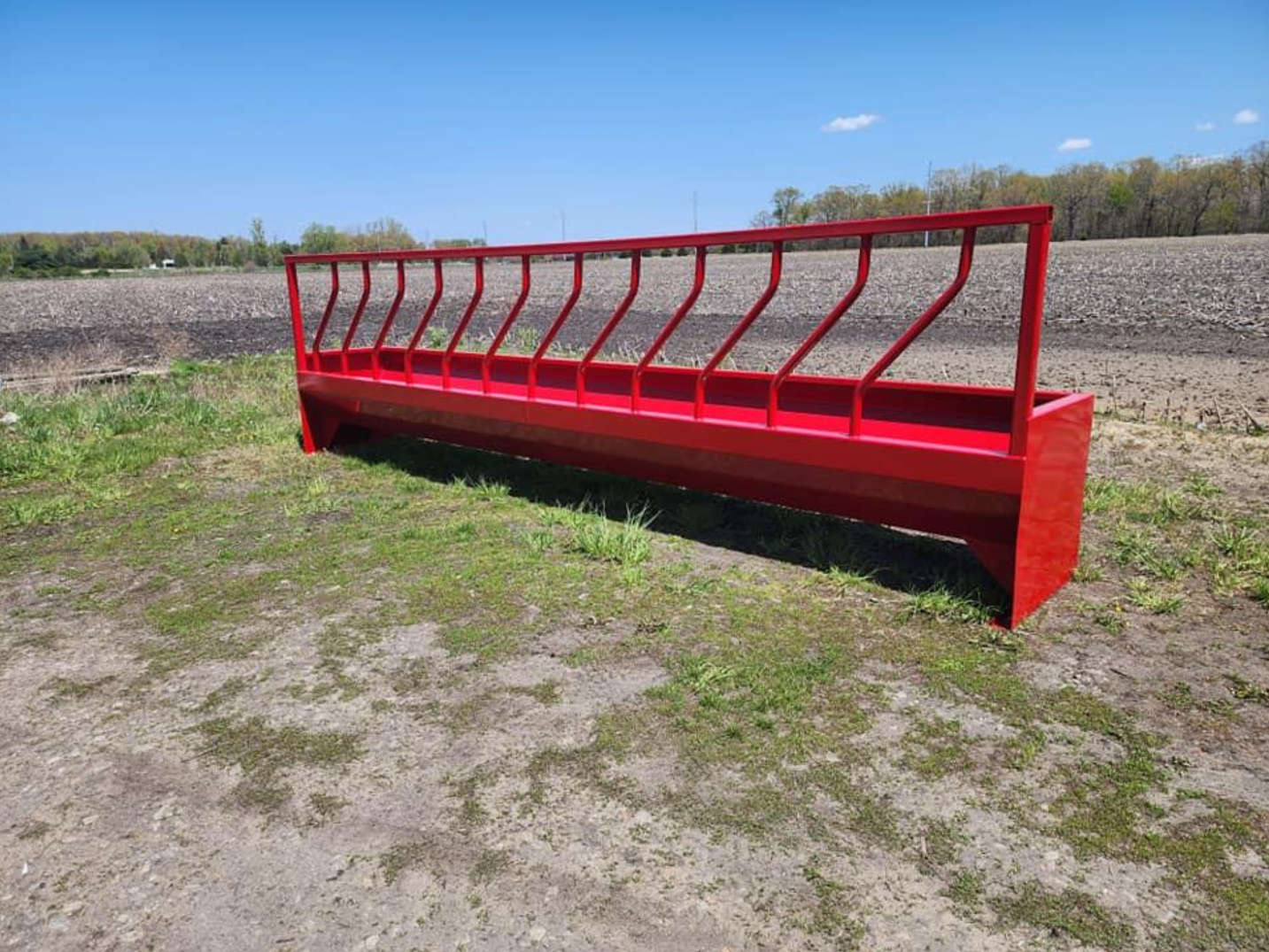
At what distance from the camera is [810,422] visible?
4555 millimetres

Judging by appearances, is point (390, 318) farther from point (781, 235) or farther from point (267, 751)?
point (267, 751)

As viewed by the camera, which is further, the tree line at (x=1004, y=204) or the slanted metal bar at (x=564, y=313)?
the tree line at (x=1004, y=204)

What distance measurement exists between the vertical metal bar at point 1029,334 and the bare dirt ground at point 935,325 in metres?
4.11

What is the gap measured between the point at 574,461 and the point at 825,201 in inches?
2765

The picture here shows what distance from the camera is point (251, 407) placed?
770 centimetres

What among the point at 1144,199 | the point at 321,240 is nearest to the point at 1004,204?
the point at 1144,199

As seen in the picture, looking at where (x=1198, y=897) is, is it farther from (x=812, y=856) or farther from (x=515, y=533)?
(x=515, y=533)

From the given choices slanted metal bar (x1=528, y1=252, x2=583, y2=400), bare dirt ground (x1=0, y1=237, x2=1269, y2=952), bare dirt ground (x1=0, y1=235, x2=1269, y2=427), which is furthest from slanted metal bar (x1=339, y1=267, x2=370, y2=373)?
bare dirt ground (x1=0, y1=235, x2=1269, y2=427)

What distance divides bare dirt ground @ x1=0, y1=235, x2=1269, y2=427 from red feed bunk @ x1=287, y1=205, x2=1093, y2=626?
338cm

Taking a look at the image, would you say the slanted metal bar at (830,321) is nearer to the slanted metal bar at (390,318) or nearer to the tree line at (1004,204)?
the slanted metal bar at (390,318)

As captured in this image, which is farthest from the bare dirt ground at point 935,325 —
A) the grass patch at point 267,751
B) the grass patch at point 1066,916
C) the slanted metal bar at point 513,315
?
the grass patch at point 267,751

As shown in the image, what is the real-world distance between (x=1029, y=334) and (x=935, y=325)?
1096 centimetres

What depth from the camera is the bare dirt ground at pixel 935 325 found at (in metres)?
8.52

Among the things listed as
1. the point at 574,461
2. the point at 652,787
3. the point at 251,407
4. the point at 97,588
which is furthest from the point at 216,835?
the point at 251,407
